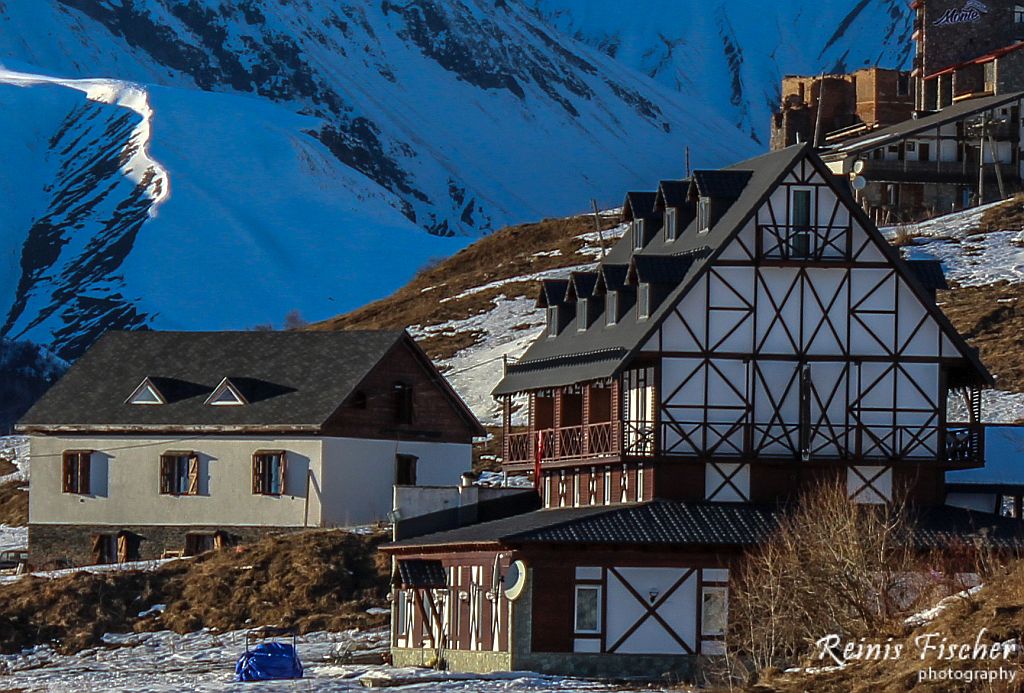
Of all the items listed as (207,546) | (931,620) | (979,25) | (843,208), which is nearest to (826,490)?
(843,208)

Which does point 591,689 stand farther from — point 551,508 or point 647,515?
point 551,508

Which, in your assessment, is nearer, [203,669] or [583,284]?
[203,669]

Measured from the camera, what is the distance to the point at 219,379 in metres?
91.2

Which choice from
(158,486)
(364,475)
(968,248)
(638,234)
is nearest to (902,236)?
(968,248)

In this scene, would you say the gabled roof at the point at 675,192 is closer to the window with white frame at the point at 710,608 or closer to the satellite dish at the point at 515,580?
the window with white frame at the point at 710,608

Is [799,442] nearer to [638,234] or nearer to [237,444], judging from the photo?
[638,234]

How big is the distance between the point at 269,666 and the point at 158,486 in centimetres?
3178

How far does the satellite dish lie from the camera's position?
60.0 meters

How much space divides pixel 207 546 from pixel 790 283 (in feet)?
93.5

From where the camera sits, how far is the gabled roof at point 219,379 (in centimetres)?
8844

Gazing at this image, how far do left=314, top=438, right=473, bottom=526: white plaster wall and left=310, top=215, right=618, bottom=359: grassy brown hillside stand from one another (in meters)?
23.9

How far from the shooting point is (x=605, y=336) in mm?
69188

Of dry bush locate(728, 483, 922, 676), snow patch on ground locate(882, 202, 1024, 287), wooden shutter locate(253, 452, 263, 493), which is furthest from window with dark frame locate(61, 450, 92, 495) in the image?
snow patch on ground locate(882, 202, 1024, 287)

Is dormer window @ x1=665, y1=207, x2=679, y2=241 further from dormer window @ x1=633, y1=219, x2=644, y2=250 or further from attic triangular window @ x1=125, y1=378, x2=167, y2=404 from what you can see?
attic triangular window @ x1=125, y1=378, x2=167, y2=404
